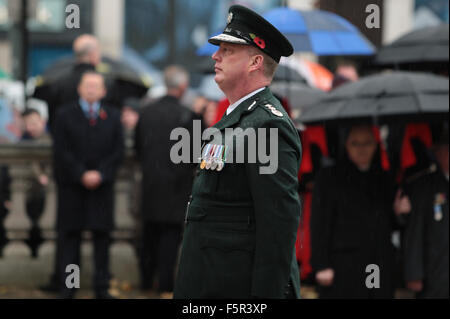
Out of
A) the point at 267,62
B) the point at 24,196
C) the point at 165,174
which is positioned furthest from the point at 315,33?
the point at 267,62

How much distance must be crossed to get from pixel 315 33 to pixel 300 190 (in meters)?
1.47

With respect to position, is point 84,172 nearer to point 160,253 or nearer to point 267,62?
point 160,253

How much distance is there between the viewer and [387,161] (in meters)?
7.75

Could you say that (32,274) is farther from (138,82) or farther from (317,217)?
(317,217)

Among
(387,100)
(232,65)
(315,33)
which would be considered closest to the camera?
(232,65)

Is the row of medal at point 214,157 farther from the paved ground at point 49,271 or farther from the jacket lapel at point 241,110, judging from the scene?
the paved ground at point 49,271

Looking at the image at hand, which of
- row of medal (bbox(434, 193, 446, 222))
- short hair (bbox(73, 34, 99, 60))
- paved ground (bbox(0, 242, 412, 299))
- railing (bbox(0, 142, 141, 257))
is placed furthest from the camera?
railing (bbox(0, 142, 141, 257))

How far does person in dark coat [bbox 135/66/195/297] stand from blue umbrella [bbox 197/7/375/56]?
611mm

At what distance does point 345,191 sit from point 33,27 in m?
19.7

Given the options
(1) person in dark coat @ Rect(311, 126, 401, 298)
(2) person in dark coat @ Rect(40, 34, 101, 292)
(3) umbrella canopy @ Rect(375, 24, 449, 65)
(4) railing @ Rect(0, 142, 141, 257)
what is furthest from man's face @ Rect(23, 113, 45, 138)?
(1) person in dark coat @ Rect(311, 126, 401, 298)

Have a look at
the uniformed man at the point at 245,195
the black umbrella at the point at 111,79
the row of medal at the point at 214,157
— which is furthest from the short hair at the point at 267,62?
the black umbrella at the point at 111,79

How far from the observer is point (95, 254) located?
8.98 meters

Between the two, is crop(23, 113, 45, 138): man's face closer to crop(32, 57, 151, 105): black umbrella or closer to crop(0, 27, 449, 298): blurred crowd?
crop(0, 27, 449, 298): blurred crowd

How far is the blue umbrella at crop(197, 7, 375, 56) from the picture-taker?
8977 millimetres
